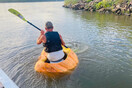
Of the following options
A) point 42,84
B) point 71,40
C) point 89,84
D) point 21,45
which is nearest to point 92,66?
point 89,84

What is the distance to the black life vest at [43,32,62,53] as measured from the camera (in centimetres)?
385

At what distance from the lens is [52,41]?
3.88 m

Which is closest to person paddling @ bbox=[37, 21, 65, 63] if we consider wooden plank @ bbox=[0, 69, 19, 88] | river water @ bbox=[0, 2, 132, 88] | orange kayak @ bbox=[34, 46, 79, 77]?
orange kayak @ bbox=[34, 46, 79, 77]

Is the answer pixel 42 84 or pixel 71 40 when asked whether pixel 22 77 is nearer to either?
pixel 42 84

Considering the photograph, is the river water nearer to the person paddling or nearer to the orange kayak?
the orange kayak

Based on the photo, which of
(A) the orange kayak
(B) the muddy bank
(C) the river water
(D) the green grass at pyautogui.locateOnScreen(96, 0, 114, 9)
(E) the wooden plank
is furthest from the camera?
(D) the green grass at pyautogui.locateOnScreen(96, 0, 114, 9)

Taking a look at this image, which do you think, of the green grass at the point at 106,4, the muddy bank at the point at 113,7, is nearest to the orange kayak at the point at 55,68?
the muddy bank at the point at 113,7

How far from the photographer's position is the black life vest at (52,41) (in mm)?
3852

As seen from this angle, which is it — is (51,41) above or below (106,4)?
below

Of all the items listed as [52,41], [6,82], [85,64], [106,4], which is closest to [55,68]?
[52,41]

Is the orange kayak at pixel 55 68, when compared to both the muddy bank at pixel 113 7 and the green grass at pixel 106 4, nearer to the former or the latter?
the muddy bank at pixel 113 7

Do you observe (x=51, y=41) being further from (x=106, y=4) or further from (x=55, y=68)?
(x=106, y=4)

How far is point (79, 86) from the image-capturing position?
3.68 m

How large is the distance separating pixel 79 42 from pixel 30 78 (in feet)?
13.1
